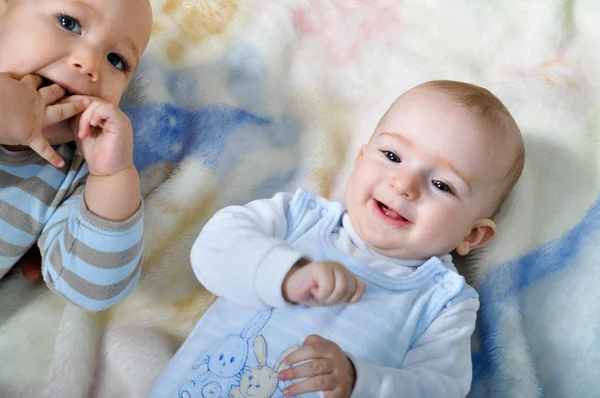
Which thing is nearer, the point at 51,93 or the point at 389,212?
the point at 51,93

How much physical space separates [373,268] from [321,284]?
0.20 meters

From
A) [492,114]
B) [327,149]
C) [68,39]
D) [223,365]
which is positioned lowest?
[223,365]

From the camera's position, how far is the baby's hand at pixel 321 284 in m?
0.95

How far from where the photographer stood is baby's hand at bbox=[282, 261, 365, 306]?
95 cm

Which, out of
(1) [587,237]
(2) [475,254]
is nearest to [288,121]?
(2) [475,254]

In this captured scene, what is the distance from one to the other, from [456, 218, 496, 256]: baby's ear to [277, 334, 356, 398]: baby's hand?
15.1 inches

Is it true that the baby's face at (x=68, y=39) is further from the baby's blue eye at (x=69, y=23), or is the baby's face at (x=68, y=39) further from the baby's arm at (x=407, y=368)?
the baby's arm at (x=407, y=368)

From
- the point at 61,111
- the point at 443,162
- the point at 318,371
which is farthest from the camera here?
the point at 443,162

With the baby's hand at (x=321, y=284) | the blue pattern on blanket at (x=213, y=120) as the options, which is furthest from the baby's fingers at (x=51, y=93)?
the baby's hand at (x=321, y=284)

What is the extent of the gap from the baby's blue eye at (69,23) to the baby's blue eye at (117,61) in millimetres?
70

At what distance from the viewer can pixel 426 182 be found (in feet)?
3.68

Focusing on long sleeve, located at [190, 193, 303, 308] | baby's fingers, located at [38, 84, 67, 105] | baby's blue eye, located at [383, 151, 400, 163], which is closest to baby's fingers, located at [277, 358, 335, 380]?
long sleeve, located at [190, 193, 303, 308]

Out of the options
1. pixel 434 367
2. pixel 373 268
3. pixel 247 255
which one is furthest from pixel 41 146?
pixel 434 367

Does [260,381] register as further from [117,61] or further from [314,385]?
[117,61]
